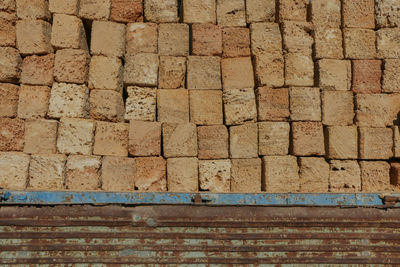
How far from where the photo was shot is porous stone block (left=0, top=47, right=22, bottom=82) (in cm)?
533

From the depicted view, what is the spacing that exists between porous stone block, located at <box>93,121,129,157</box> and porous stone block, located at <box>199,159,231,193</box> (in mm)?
1048

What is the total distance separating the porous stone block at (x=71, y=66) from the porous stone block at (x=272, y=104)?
237 centimetres

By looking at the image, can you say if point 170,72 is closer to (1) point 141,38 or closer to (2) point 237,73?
(1) point 141,38

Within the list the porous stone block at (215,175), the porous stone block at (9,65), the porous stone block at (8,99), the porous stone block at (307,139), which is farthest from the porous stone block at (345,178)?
the porous stone block at (9,65)

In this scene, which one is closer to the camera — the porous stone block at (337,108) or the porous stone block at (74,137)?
the porous stone block at (74,137)

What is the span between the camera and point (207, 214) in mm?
3414

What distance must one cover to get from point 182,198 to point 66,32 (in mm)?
3338

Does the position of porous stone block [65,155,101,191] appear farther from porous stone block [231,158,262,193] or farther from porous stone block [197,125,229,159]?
porous stone block [231,158,262,193]

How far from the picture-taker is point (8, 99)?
5.32 m

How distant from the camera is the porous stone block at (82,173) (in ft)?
16.8

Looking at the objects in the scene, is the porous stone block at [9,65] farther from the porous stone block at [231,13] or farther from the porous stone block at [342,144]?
the porous stone block at [342,144]

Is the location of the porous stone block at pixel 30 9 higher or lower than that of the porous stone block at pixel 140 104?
higher

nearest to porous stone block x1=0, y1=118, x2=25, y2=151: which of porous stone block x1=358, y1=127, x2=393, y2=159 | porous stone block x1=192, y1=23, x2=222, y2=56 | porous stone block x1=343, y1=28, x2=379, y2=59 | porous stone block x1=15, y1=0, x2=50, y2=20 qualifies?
porous stone block x1=15, y1=0, x2=50, y2=20

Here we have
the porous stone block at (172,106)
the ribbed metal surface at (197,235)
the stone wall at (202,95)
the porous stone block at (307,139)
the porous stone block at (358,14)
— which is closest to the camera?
the ribbed metal surface at (197,235)
